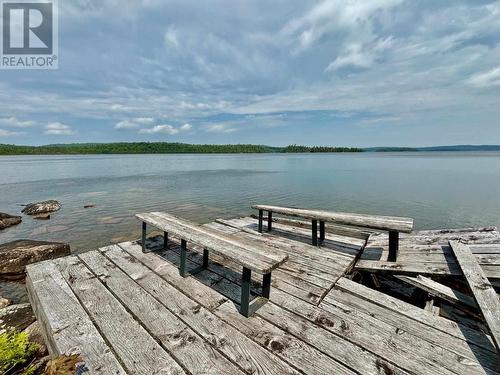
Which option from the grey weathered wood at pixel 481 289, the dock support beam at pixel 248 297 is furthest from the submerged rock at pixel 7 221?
the grey weathered wood at pixel 481 289

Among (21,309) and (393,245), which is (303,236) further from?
(21,309)

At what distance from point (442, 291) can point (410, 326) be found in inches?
47.2

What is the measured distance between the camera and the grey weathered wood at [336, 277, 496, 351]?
2509 millimetres

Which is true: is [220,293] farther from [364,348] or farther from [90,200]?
[90,200]

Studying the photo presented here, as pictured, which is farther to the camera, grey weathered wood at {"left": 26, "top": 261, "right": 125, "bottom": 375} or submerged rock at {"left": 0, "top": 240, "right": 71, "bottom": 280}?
submerged rock at {"left": 0, "top": 240, "right": 71, "bottom": 280}

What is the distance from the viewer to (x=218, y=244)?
10.6 feet

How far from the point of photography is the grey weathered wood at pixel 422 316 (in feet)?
8.23

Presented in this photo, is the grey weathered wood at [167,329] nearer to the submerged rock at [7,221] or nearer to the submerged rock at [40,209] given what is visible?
the submerged rock at [7,221]

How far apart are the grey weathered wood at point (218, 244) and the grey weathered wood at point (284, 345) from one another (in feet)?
2.14

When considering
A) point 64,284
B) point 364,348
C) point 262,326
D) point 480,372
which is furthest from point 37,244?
point 480,372

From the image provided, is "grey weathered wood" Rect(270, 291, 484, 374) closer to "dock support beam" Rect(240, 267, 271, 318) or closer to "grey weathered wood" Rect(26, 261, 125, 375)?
"dock support beam" Rect(240, 267, 271, 318)

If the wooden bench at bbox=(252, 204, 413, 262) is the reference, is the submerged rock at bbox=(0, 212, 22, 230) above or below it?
below

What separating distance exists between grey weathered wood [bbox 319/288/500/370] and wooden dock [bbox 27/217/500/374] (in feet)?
0.03

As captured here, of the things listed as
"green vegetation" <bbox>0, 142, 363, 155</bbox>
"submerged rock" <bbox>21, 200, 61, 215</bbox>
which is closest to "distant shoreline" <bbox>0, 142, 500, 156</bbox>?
"green vegetation" <bbox>0, 142, 363, 155</bbox>
